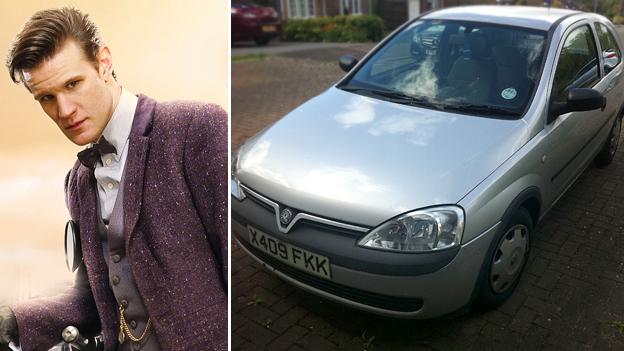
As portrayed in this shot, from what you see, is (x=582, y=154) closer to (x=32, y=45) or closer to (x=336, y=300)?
(x=336, y=300)

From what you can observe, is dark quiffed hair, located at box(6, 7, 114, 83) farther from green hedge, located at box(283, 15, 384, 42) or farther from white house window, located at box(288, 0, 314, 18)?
white house window, located at box(288, 0, 314, 18)

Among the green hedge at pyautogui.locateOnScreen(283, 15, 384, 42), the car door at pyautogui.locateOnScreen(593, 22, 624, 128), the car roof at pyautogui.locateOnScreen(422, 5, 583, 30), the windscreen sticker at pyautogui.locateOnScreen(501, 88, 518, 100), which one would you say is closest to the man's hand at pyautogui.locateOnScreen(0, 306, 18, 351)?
the windscreen sticker at pyautogui.locateOnScreen(501, 88, 518, 100)

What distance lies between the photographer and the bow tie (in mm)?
1508

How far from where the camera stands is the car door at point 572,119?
3.28 meters

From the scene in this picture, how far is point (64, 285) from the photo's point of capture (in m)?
1.54

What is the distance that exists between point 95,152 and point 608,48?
4.18 m

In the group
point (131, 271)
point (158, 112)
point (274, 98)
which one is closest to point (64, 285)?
point (131, 271)

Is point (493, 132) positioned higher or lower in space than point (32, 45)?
lower

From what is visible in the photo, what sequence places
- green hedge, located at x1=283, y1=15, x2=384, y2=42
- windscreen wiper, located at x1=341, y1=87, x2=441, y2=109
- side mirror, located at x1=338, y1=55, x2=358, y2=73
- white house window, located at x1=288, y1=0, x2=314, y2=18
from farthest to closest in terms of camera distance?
white house window, located at x1=288, y1=0, x2=314, y2=18
green hedge, located at x1=283, y1=15, x2=384, y2=42
side mirror, located at x1=338, y1=55, x2=358, y2=73
windscreen wiper, located at x1=341, y1=87, x2=441, y2=109

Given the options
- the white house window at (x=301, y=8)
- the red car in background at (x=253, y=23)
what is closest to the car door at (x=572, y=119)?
the red car in background at (x=253, y=23)

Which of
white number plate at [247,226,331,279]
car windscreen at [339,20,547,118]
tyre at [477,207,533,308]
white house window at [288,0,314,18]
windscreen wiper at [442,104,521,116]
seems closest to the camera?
white number plate at [247,226,331,279]

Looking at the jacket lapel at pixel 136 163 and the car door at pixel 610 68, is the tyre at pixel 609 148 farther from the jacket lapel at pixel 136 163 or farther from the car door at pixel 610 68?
the jacket lapel at pixel 136 163

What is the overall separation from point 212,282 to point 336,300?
1161mm

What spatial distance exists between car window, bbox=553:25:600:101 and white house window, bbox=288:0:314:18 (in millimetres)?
14218
